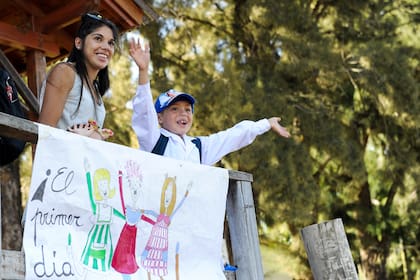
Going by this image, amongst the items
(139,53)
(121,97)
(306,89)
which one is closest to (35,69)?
(139,53)

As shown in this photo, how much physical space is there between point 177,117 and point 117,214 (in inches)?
43.0

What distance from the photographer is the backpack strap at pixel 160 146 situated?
3551 millimetres

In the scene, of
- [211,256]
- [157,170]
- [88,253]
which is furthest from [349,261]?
[88,253]

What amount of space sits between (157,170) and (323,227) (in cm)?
146

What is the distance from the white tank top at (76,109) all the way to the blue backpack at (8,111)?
24 centimetres

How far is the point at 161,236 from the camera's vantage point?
2.96 metres

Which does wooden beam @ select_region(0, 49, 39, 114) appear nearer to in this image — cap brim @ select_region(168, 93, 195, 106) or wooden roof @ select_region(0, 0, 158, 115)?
wooden roof @ select_region(0, 0, 158, 115)

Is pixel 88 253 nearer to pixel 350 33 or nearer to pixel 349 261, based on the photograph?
pixel 349 261

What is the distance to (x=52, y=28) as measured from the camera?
564 cm

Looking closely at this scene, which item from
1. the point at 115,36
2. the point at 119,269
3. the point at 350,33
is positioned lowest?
the point at 119,269

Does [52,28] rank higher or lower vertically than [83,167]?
higher

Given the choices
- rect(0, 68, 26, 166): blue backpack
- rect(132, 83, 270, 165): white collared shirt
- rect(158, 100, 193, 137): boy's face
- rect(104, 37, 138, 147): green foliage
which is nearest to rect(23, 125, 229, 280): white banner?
rect(0, 68, 26, 166): blue backpack

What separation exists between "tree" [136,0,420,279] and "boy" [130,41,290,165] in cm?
612

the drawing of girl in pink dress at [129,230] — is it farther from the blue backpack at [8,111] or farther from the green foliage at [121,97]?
the green foliage at [121,97]
